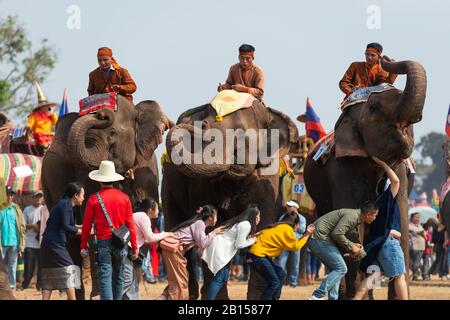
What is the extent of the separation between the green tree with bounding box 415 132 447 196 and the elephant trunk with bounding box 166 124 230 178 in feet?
368

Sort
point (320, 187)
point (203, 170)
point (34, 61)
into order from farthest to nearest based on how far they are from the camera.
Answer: point (34, 61)
point (320, 187)
point (203, 170)

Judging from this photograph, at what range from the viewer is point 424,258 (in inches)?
1362

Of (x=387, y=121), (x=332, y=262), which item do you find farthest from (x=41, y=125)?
(x=332, y=262)

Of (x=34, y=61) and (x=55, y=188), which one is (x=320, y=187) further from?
(x=34, y=61)

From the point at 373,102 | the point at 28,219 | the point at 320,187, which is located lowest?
the point at 28,219

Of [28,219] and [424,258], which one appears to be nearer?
[28,219]

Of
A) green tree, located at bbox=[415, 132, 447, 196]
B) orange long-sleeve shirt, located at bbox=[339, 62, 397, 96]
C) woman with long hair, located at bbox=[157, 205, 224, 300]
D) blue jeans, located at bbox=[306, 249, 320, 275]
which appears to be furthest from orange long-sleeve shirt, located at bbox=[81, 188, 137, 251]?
green tree, located at bbox=[415, 132, 447, 196]

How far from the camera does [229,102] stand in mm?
19953

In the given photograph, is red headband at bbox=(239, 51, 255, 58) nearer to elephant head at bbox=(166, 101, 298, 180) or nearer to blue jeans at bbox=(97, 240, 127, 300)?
elephant head at bbox=(166, 101, 298, 180)

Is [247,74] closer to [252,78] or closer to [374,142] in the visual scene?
[252,78]

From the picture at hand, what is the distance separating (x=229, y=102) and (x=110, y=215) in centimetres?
390

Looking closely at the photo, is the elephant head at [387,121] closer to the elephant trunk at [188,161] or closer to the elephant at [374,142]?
the elephant at [374,142]
